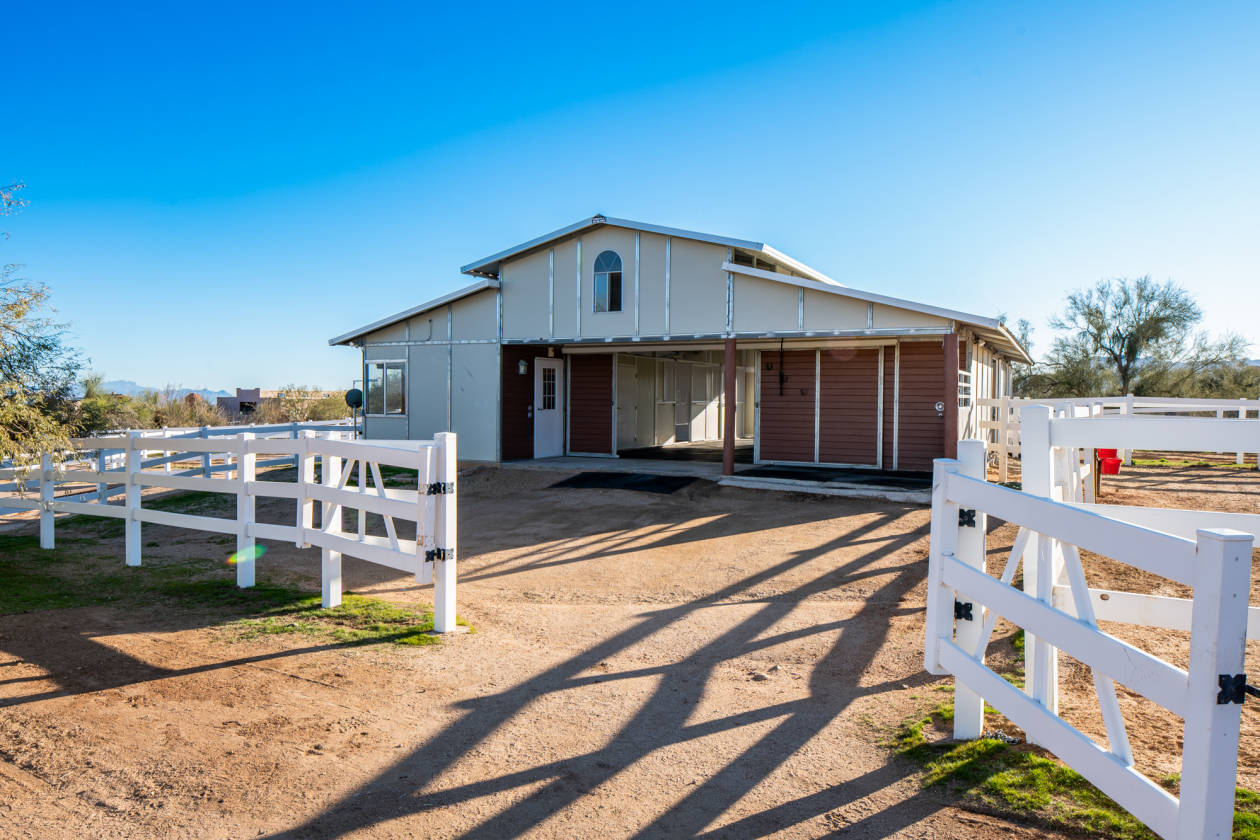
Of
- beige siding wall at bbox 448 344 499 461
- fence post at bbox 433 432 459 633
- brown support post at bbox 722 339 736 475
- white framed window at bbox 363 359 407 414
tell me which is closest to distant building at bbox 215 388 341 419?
white framed window at bbox 363 359 407 414

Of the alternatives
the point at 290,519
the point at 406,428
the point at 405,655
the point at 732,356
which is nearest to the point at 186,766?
the point at 405,655

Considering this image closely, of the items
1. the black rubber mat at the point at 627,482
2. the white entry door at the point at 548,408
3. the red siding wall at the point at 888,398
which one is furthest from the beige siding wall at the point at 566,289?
the red siding wall at the point at 888,398

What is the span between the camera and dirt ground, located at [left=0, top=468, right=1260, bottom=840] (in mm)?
2893

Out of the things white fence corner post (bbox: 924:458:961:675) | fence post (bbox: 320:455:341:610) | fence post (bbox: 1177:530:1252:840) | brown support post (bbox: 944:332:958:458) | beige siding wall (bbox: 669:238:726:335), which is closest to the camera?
fence post (bbox: 1177:530:1252:840)

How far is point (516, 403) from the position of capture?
1620cm

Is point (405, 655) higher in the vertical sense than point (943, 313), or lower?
lower

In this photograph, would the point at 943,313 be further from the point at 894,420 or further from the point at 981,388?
the point at 981,388

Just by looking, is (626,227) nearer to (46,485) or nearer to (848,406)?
(848,406)

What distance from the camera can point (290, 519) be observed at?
11.6 m

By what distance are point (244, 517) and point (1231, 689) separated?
6585 millimetres

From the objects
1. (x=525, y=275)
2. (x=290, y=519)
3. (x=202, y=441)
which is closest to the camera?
(x=202, y=441)

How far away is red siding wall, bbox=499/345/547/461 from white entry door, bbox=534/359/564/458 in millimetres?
156

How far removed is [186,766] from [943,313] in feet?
37.0

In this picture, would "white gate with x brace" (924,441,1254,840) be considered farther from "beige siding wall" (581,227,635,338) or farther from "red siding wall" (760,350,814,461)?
"red siding wall" (760,350,814,461)
